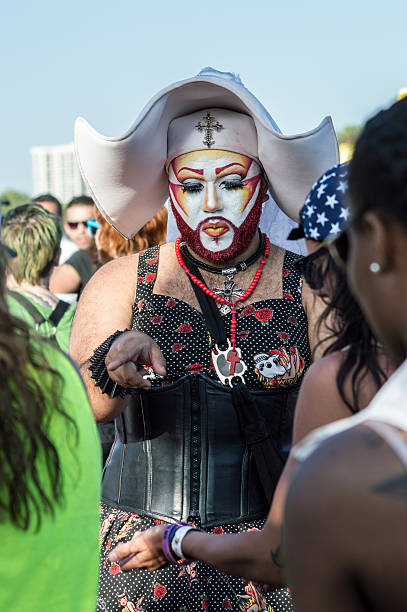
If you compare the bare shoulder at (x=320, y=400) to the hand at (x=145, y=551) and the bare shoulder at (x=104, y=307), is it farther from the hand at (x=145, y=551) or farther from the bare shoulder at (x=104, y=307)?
the bare shoulder at (x=104, y=307)

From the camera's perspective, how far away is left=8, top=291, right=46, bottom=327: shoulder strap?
455 cm

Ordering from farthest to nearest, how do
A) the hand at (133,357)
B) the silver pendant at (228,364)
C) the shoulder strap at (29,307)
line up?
1. the shoulder strap at (29,307)
2. the silver pendant at (228,364)
3. the hand at (133,357)

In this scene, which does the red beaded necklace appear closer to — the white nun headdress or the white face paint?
the white face paint

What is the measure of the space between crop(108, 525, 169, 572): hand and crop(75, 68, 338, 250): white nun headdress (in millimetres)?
1648

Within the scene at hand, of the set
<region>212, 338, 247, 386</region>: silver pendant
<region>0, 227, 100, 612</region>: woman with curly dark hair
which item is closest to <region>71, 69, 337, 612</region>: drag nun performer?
<region>212, 338, 247, 386</region>: silver pendant

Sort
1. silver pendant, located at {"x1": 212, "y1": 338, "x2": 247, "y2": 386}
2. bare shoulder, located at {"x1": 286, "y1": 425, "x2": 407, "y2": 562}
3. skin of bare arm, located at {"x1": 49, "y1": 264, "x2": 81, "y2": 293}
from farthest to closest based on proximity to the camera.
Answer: skin of bare arm, located at {"x1": 49, "y1": 264, "x2": 81, "y2": 293}, silver pendant, located at {"x1": 212, "y1": 338, "x2": 247, "y2": 386}, bare shoulder, located at {"x1": 286, "y1": 425, "x2": 407, "y2": 562}

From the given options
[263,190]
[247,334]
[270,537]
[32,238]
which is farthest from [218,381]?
[32,238]

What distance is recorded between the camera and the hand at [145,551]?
1.95m

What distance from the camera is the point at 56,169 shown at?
11131cm

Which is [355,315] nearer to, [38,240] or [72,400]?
[72,400]

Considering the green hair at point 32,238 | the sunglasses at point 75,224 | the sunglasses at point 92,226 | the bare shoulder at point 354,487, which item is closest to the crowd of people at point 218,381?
the bare shoulder at point 354,487

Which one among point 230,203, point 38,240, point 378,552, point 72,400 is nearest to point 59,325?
point 38,240

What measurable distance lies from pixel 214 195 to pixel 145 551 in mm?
1544

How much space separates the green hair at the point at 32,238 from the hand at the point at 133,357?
236cm
